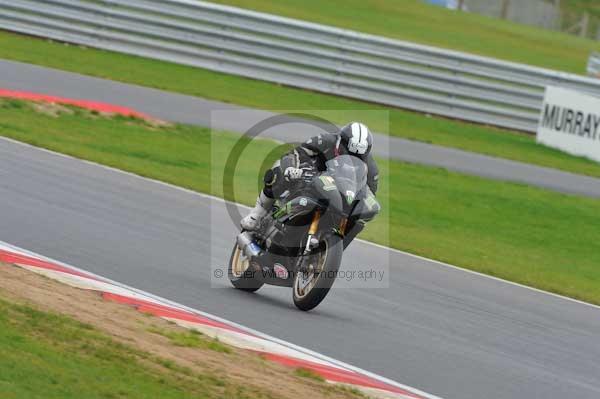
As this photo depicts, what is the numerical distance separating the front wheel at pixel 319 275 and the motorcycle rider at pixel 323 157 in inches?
11.9

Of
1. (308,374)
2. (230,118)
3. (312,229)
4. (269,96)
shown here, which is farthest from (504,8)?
(308,374)

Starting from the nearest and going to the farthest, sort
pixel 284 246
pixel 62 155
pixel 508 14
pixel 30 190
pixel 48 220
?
1. pixel 284 246
2. pixel 48 220
3. pixel 30 190
4. pixel 62 155
5. pixel 508 14

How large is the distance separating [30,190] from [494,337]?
17.7ft

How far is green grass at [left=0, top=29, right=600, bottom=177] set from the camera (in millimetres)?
21672

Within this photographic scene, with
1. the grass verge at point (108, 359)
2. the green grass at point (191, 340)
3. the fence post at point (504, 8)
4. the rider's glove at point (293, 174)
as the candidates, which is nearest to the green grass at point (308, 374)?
the grass verge at point (108, 359)

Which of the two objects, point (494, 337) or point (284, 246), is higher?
point (284, 246)

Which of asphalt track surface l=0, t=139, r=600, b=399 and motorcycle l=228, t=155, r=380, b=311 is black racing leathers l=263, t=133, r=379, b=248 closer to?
motorcycle l=228, t=155, r=380, b=311

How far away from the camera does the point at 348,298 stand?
9805mm

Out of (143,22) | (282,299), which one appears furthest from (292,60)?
(282,299)

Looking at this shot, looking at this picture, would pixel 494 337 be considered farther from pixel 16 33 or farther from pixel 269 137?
pixel 16 33

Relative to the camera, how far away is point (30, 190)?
11.7 metres

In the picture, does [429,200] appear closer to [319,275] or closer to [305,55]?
[319,275]

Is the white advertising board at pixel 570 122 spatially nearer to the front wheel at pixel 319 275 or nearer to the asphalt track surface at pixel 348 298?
the asphalt track surface at pixel 348 298

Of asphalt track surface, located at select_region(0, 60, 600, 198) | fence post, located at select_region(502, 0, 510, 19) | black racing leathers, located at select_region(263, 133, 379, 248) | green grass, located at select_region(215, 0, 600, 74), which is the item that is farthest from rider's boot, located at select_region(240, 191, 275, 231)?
fence post, located at select_region(502, 0, 510, 19)
